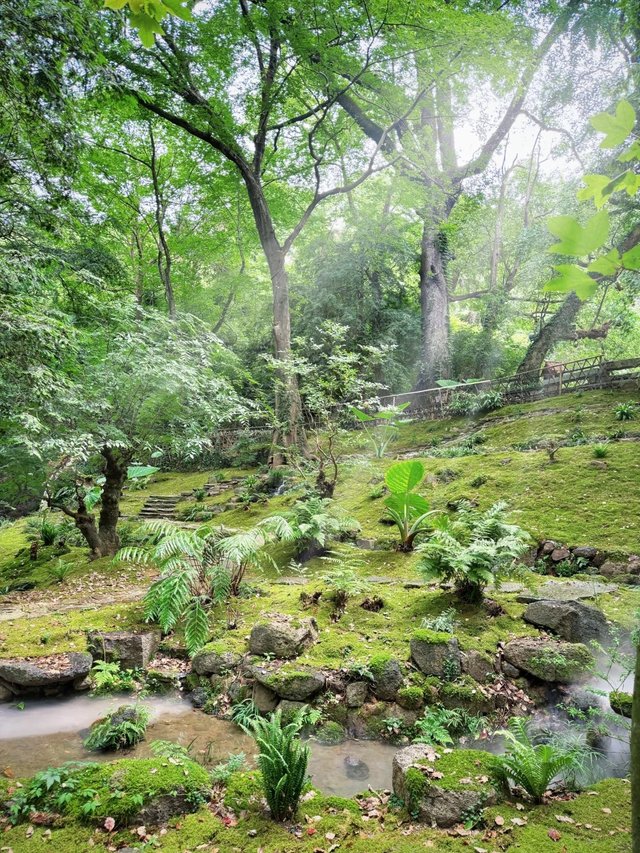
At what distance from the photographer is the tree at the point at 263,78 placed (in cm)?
990

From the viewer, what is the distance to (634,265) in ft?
3.22

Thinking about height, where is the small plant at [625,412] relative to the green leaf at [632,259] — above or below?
below

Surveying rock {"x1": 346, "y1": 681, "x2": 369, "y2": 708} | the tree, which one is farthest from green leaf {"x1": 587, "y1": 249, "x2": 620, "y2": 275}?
the tree

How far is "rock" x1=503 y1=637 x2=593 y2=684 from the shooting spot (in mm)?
3980

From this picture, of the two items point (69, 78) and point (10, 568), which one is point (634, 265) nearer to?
point (69, 78)

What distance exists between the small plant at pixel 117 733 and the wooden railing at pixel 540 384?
451 inches

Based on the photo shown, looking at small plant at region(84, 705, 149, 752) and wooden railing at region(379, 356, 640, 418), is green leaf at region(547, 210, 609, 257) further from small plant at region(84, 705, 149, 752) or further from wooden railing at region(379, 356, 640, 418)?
Result: wooden railing at region(379, 356, 640, 418)

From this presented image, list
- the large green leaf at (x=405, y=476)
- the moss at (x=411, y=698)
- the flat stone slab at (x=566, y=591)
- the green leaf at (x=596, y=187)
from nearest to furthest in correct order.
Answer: the green leaf at (x=596, y=187), the moss at (x=411, y=698), the flat stone slab at (x=566, y=591), the large green leaf at (x=405, y=476)

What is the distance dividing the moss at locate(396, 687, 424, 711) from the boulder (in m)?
0.90

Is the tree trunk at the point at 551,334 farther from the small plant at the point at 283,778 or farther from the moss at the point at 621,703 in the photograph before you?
the small plant at the point at 283,778

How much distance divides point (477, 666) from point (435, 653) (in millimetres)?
415

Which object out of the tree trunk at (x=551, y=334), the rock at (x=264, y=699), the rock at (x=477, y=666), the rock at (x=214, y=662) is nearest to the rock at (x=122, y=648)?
the rock at (x=214, y=662)

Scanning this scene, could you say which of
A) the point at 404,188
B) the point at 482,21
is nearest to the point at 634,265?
the point at 482,21

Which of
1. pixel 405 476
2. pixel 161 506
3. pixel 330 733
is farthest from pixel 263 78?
pixel 330 733
